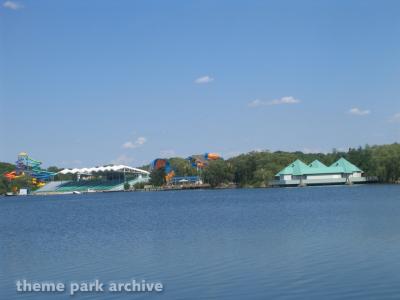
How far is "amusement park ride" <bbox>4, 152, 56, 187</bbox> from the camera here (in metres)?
170

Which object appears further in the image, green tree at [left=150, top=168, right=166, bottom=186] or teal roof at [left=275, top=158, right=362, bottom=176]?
green tree at [left=150, top=168, right=166, bottom=186]

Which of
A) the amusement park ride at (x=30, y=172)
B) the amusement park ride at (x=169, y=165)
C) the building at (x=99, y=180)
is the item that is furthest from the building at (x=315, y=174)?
the amusement park ride at (x=30, y=172)

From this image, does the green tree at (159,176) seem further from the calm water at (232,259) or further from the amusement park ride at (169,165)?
the calm water at (232,259)

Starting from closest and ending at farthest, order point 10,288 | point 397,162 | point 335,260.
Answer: point 10,288, point 335,260, point 397,162

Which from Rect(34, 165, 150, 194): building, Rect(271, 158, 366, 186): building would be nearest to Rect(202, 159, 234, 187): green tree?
Rect(271, 158, 366, 186): building

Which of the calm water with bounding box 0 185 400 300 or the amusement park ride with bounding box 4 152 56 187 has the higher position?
the amusement park ride with bounding box 4 152 56 187

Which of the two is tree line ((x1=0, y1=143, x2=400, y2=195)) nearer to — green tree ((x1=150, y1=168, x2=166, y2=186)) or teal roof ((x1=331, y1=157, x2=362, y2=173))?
teal roof ((x1=331, y1=157, x2=362, y2=173))

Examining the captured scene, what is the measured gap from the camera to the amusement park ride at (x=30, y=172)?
170 meters

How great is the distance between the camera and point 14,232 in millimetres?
37156

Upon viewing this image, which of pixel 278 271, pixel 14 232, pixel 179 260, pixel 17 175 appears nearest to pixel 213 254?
pixel 179 260

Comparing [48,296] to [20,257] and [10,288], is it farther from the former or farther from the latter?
[20,257]

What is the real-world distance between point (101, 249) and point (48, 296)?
9.07 meters

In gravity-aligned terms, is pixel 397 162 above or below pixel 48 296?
above

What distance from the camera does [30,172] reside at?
564ft
